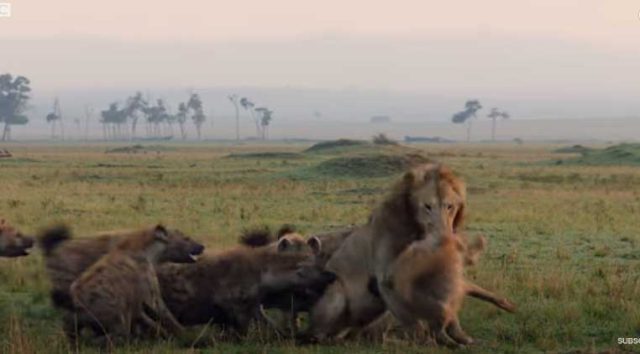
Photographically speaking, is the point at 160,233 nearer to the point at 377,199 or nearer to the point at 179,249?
the point at 179,249

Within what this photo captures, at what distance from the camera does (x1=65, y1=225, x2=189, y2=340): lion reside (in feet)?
26.9

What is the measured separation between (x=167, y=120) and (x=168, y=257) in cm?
17472

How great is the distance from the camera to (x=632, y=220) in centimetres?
2114

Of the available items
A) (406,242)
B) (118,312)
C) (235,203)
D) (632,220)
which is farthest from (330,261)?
(235,203)

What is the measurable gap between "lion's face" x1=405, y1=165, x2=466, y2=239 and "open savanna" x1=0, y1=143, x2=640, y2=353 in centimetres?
107

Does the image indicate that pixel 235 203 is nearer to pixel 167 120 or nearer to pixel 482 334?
pixel 482 334

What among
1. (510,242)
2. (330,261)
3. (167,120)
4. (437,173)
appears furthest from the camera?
(167,120)

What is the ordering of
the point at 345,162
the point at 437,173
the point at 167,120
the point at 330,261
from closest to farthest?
the point at 437,173
the point at 330,261
the point at 345,162
the point at 167,120

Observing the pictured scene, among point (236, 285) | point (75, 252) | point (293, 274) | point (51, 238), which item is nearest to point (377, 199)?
point (51, 238)

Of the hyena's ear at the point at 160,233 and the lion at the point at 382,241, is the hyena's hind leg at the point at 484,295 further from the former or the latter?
the hyena's ear at the point at 160,233

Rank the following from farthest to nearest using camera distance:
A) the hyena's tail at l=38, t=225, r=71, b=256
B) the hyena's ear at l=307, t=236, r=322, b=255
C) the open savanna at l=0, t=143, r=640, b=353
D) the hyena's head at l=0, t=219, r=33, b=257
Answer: the hyena's head at l=0, t=219, r=33, b=257 < the hyena's tail at l=38, t=225, r=71, b=256 < the hyena's ear at l=307, t=236, r=322, b=255 < the open savanna at l=0, t=143, r=640, b=353

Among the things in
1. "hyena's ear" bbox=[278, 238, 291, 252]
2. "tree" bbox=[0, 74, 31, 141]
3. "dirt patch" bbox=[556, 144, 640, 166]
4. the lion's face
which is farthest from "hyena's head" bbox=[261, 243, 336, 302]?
"tree" bbox=[0, 74, 31, 141]

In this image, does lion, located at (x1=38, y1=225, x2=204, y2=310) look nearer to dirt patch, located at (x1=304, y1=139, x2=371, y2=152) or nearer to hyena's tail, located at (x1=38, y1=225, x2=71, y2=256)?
hyena's tail, located at (x1=38, y1=225, x2=71, y2=256)

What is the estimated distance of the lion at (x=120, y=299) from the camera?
8203 millimetres
